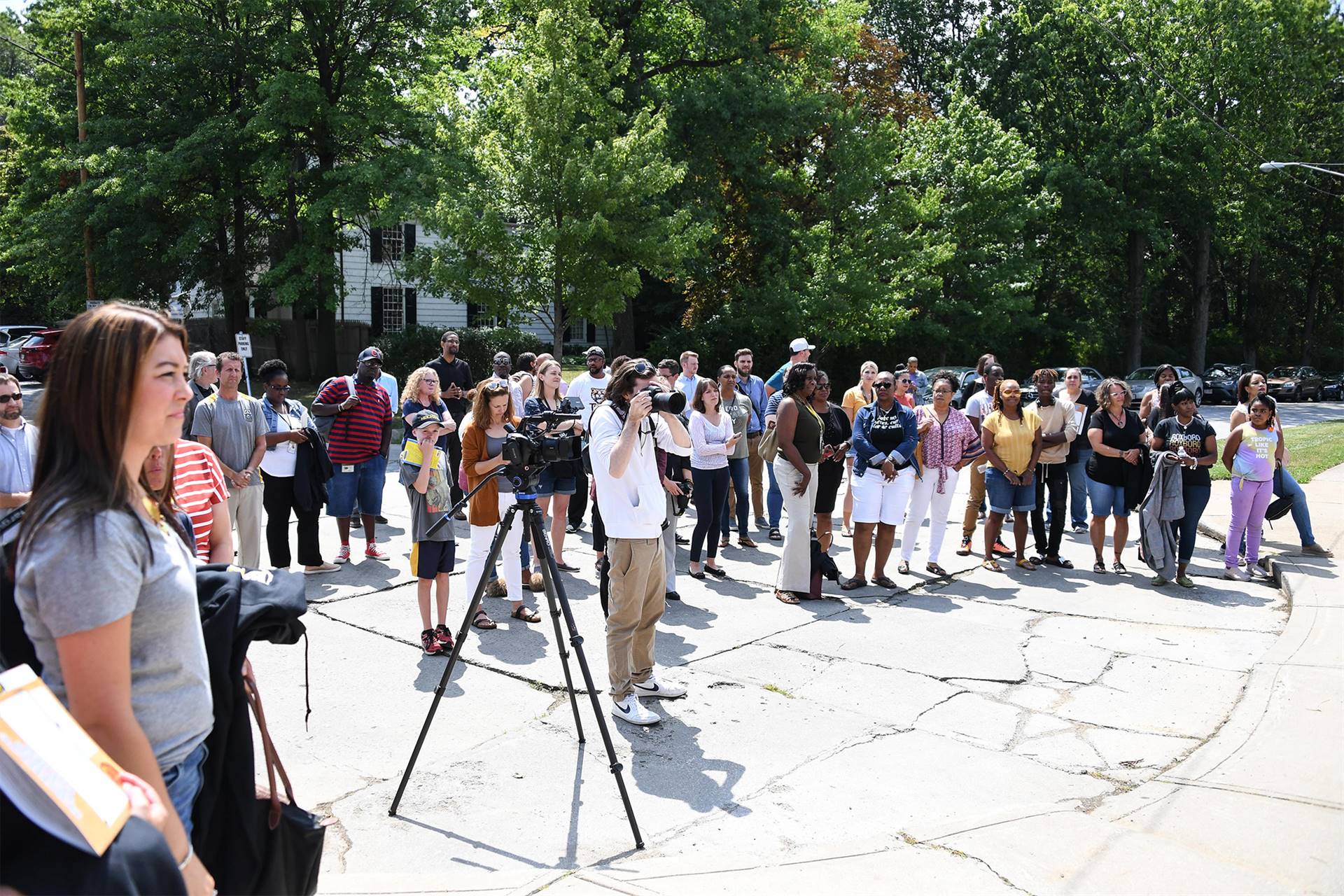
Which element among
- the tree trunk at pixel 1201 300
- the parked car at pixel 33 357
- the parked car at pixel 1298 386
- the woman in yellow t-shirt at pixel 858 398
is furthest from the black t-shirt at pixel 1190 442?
the tree trunk at pixel 1201 300

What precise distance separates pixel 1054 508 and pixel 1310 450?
12083mm

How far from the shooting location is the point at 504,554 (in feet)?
24.5

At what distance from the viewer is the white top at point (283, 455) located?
824 centimetres

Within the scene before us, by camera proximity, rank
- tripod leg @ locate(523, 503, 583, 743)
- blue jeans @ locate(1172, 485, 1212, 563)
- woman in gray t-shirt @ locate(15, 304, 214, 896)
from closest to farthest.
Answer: woman in gray t-shirt @ locate(15, 304, 214, 896) < tripod leg @ locate(523, 503, 583, 743) < blue jeans @ locate(1172, 485, 1212, 563)

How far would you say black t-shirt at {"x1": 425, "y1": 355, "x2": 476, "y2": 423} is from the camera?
12172 millimetres

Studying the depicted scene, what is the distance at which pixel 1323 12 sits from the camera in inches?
1452

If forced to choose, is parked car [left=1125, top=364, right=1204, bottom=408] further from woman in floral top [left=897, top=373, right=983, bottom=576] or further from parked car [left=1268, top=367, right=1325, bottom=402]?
woman in floral top [left=897, top=373, right=983, bottom=576]

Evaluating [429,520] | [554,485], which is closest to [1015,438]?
[554,485]

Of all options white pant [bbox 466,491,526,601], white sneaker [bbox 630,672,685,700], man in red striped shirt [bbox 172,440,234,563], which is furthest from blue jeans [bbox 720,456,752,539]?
man in red striped shirt [bbox 172,440,234,563]

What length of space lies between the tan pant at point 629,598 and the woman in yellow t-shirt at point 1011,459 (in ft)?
16.2

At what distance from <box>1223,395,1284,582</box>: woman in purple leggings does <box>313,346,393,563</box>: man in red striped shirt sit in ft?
25.7

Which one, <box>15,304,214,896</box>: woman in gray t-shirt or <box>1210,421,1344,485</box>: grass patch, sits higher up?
<box>15,304,214,896</box>: woman in gray t-shirt

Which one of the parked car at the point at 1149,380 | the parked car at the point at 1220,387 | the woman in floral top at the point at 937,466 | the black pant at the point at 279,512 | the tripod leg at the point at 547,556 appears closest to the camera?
the tripod leg at the point at 547,556

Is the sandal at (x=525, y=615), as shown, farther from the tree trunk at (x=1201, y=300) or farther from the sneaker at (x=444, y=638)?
the tree trunk at (x=1201, y=300)
